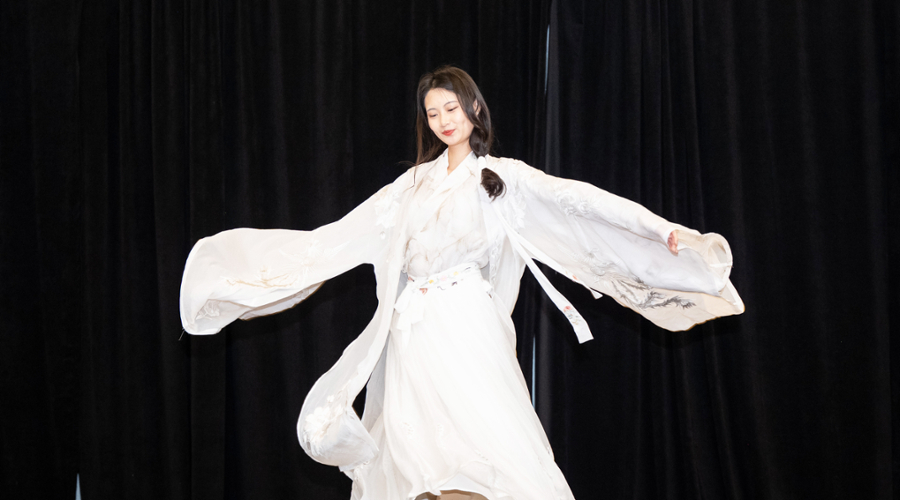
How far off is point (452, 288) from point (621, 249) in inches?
18.4

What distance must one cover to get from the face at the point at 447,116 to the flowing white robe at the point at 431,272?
0.10 meters

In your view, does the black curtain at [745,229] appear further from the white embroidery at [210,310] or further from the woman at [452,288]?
the white embroidery at [210,310]

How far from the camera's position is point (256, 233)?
2.07 metres

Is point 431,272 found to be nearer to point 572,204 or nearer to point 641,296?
point 572,204

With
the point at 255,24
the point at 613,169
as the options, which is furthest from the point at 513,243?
the point at 255,24

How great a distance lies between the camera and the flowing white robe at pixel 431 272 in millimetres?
1693

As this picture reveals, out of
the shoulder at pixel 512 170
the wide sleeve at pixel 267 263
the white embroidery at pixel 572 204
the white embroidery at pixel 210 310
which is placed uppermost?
the shoulder at pixel 512 170

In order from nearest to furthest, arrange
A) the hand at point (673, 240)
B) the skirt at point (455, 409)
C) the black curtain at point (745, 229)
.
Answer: the hand at point (673, 240) < the skirt at point (455, 409) < the black curtain at point (745, 229)

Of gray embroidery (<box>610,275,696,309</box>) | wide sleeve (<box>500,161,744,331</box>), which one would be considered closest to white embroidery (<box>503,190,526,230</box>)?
wide sleeve (<box>500,161,744,331</box>)

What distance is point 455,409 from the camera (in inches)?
67.4

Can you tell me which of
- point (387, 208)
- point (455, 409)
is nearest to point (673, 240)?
point (455, 409)

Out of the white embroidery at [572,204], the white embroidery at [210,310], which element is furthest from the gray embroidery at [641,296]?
the white embroidery at [210,310]

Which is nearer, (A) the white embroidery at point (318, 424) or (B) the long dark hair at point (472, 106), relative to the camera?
(A) the white embroidery at point (318, 424)

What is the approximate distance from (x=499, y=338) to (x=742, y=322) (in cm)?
122
